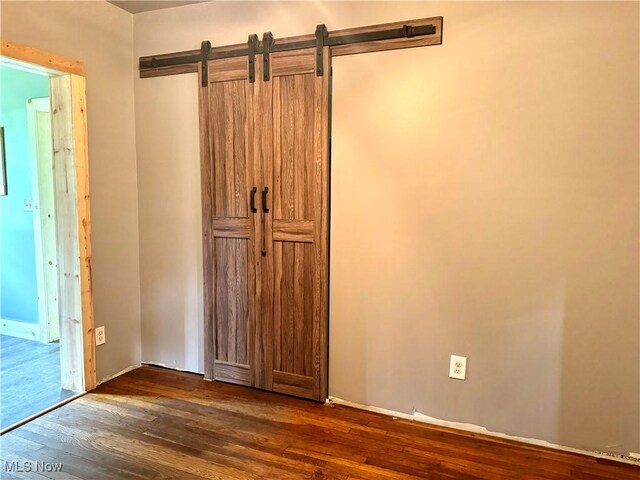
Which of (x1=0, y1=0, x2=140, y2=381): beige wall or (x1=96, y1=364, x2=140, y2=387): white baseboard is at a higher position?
(x1=0, y1=0, x2=140, y2=381): beige wall

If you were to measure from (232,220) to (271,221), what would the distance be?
11.5 inches

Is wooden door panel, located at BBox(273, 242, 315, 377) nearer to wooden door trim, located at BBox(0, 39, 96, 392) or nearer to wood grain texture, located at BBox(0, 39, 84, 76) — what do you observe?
wooden door trim, located at BBox(0, 39, 96, 392)

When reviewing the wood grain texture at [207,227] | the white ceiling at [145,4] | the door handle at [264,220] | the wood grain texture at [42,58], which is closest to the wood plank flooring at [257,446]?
the wood grain texture at [207,227]

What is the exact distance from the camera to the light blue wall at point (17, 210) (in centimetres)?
340

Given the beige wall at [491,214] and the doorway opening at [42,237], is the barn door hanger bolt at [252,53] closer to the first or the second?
the beige wall at [491,214]

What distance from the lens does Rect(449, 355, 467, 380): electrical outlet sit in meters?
2.27

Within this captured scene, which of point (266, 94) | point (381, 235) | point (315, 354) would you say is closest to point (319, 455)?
point (315, 354)

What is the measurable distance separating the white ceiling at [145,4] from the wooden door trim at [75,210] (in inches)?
21.6

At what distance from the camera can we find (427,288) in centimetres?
231

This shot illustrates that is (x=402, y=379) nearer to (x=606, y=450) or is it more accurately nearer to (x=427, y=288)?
(x=427, y=288)

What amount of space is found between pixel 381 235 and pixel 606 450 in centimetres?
153

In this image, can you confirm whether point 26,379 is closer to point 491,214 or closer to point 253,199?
point 253,199

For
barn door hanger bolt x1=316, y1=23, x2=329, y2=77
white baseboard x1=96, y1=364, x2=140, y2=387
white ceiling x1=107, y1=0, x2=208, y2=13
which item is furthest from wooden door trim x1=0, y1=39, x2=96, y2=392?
barn door hanger bolt x1=316, y1=23, x2=329, y2=77

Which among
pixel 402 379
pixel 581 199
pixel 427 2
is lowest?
pixel 402 379
